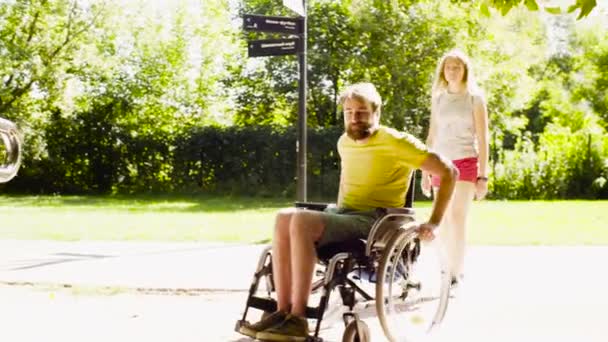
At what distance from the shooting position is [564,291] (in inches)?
264

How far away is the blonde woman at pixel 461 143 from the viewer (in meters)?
6.65

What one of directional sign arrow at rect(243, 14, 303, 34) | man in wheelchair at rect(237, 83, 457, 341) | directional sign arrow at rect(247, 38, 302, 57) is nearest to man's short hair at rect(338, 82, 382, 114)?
man in wheelchair at rect(237, 83, 457, 341)

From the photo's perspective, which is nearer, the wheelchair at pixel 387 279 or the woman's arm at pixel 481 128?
the wheelchair at pixel 387 279

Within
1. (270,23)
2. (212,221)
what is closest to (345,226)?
(270,23)

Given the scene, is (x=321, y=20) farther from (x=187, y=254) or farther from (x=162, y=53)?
(x=187, y=254)

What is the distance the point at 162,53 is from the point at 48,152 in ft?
33.3

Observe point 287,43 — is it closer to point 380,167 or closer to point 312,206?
point 312,206

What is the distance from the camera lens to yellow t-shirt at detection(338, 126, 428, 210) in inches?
183

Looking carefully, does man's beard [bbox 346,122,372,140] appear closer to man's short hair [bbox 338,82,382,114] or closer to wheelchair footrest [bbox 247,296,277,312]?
man's short hair [bbox 338,82,382,114]

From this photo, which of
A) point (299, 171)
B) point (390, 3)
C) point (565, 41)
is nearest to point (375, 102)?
point (299, 171)

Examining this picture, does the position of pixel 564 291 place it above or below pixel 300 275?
below

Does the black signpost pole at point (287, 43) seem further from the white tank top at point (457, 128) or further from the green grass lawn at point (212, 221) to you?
the white tank top at point (457, 128)

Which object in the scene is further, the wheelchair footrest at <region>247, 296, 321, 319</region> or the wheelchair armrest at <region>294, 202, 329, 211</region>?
the wheelchair armrest at <region>294, 202, 329, 211</region>

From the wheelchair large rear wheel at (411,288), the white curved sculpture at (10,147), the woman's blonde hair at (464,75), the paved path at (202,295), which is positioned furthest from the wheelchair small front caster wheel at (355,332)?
the woman's blonde hair at (464,75)
